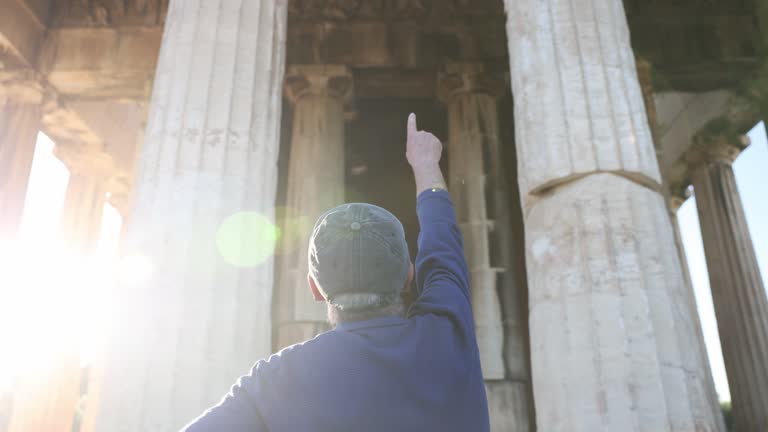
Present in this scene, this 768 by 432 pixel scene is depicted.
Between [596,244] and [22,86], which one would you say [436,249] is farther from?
[22,86]

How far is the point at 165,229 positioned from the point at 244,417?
727 cm

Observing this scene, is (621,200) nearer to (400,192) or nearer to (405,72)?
(405,72)

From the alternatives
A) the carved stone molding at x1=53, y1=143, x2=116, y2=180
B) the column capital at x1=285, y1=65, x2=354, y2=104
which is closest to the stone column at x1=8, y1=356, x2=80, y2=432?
the carved stone molding at x1=53, y1=143, x2=116, y2=180

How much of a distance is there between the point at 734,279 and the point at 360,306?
28.4m

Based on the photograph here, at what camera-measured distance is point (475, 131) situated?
2239 cm

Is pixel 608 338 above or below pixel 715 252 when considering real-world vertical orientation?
below

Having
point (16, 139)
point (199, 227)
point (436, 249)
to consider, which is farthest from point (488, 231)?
point (436, 249)

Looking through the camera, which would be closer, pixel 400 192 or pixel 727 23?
pixel 727 23

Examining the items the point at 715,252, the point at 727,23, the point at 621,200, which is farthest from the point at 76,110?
the point at 715,252

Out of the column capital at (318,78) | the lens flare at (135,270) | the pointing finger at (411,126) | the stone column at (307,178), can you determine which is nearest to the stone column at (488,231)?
the column capital at (318,78)

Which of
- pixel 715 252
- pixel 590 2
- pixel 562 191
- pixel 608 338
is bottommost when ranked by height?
pixel 608 338

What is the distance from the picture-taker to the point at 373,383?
117 inches

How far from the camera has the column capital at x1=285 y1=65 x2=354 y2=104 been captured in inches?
904

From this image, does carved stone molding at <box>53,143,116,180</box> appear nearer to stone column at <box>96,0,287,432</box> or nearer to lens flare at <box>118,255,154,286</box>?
stone column at <box>96,0,287,432</box>
